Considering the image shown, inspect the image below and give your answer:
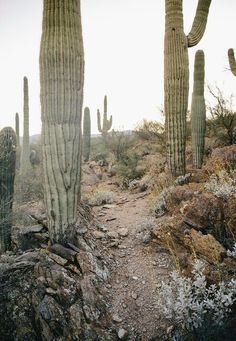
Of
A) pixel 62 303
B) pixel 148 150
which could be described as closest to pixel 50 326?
pixel 62 303

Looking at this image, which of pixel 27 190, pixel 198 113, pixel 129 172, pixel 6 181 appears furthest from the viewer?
pixel 129 172

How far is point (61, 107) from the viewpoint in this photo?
375 centimetres

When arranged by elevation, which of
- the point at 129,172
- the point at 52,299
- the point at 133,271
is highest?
the point at 129,172

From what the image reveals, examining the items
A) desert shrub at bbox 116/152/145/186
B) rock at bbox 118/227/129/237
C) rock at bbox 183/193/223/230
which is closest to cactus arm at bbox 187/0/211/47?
rock at bbox 183/193/223/230

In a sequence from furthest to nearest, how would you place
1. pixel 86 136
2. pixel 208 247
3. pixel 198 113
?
1. pixel 86 136
2. pixel 198 113
3. pixel 208 247

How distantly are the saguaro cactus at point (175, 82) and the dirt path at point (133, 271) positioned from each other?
4.51 ft

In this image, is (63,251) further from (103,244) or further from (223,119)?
(223,119)

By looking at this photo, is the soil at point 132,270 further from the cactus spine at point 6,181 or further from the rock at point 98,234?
the cactus spine at point 6,181

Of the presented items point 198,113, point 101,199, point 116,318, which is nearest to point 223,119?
point 198,113

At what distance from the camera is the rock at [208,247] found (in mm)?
3348

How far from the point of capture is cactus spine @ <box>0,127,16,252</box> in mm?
4879

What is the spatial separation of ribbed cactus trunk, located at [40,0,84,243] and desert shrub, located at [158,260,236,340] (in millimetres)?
1721

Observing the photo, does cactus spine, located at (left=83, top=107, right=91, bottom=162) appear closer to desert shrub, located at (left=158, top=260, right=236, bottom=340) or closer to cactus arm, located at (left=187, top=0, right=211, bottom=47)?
cactus arm, located at (left=187, top=0, right=211, bottom=47)

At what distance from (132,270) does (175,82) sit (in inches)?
148
